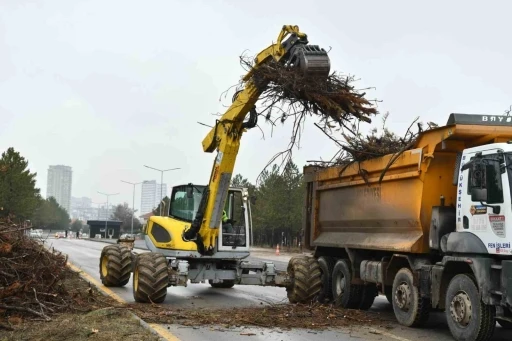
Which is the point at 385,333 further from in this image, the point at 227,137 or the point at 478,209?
the point at 227,137

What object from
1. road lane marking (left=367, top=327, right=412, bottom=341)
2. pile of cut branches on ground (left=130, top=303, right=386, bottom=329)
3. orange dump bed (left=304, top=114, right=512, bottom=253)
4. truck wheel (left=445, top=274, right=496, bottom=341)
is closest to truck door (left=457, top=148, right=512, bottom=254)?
truck wheel (left=445, top=274, right=496, bottom=341)

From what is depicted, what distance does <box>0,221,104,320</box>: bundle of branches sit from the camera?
30.8 feet

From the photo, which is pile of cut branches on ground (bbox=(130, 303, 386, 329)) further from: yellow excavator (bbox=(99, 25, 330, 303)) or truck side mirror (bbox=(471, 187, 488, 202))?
truck side mirror (bbox=(471, 187, 488, 202))

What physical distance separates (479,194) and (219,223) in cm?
631

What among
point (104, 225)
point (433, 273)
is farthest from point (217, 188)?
point (104, 225)

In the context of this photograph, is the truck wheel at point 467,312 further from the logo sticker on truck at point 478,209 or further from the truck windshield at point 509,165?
the truck windshield at point 509,165

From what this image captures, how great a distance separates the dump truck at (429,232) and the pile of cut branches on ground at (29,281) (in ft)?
15.2

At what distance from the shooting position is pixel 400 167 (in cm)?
1029

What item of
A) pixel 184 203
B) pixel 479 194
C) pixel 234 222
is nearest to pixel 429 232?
pixel 479 194

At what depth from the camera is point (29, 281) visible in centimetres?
964

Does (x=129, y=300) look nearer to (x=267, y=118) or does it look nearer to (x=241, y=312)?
(x=241, y=312)

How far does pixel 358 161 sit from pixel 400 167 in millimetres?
1619

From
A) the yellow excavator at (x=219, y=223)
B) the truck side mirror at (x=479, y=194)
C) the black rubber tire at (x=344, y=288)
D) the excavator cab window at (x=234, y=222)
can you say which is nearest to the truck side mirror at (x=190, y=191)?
the yellow excavator at (x=219, y=223)

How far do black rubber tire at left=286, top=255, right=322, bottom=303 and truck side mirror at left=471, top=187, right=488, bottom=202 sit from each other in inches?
192
